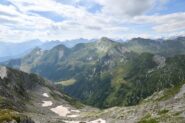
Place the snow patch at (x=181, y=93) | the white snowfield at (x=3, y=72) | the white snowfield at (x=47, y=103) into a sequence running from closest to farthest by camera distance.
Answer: the snow patch at (x=181, y=93), the white snowfield at (x=47, y=103), the white snowfield at (x=3, y=72)

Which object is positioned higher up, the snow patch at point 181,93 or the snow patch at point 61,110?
the snow patch at point 181,93

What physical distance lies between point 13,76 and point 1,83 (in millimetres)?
30493

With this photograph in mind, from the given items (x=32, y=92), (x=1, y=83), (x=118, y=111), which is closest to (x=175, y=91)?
(x=118, y=111)

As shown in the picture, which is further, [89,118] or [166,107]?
[89,118]

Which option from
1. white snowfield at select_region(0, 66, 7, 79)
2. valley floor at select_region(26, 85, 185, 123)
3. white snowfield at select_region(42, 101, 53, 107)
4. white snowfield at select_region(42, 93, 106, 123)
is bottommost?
white snowfield at select_region(42, 93, 106, 123)

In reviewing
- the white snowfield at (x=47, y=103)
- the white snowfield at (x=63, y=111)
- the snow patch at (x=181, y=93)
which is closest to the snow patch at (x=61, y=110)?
the white snowfield at (x=63, y=111)

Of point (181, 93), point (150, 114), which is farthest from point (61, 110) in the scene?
Answer: point (181, 93)

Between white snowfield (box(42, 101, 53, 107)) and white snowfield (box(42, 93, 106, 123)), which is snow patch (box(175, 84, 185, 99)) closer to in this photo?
white snowfield (box(42, 93, 106, 123))

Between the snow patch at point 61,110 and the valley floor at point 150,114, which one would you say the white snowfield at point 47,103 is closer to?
the snow patch at point 61,110

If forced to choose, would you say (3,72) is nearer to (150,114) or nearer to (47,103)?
(47,103)

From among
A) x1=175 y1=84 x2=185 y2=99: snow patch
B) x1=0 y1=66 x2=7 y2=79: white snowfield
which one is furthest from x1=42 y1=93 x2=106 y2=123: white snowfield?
x1=175 y1=84 x2=185 y2=99: snow patch

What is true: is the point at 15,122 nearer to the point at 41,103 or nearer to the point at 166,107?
the point at 166,107

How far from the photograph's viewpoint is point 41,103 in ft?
579

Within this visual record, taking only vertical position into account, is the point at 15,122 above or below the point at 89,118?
above
